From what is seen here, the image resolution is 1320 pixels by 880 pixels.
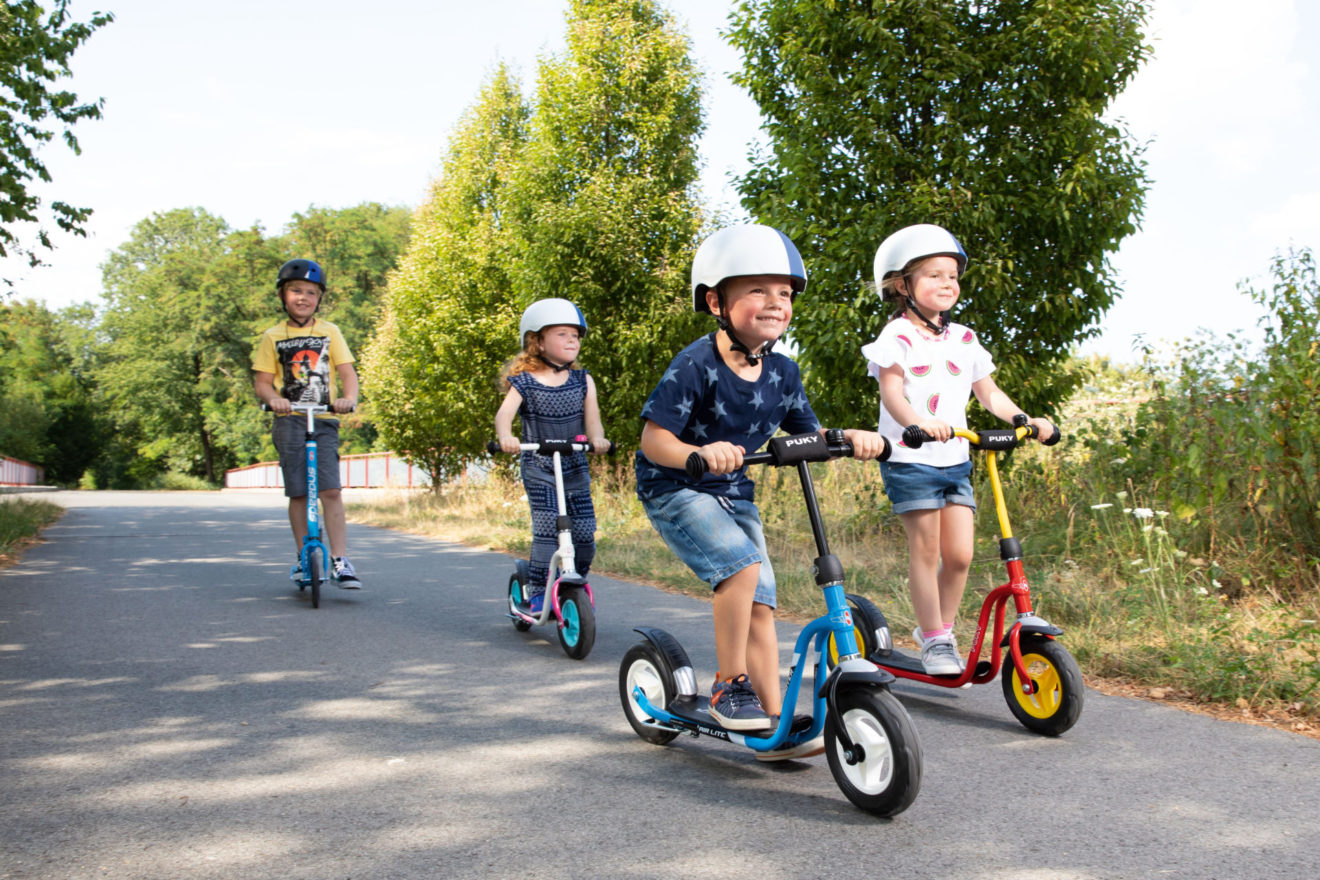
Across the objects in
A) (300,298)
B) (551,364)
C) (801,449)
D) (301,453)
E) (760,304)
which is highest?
(300,298)

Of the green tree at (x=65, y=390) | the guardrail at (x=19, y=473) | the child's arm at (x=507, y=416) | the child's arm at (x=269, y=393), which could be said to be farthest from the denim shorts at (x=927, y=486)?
the green tree at (x=65, y=390)

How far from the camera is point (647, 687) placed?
3.96 meters

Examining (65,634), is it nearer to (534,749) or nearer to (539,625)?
(539,625)

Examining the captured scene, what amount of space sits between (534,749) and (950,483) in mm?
2044

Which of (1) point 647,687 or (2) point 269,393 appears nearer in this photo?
(1) point 647,687

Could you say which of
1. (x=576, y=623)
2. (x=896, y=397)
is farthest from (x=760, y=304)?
(x=576, y=623)

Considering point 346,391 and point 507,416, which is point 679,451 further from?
point 346,391

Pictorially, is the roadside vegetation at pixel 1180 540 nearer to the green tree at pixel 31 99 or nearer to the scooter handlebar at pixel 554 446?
the scooter handlebar at pixel 554 446

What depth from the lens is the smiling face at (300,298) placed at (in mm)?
7258

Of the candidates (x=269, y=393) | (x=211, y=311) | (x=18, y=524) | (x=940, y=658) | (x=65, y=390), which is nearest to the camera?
(x=940, y=658)

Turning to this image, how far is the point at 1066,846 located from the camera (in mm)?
2777

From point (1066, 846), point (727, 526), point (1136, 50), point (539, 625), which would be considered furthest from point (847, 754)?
point (1136, 50)

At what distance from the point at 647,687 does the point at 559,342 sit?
2.85m

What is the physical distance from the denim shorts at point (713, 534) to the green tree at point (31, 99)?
37.7 ft
